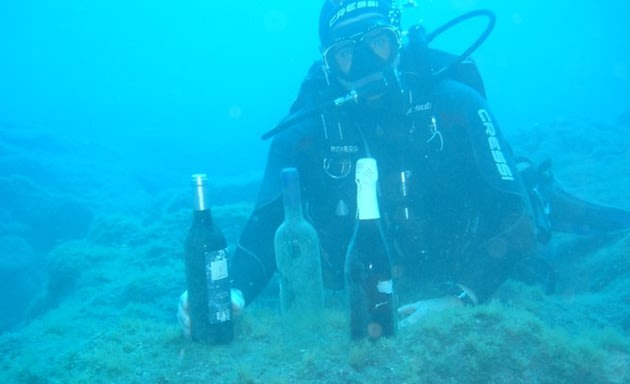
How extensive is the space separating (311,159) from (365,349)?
2.07 metres

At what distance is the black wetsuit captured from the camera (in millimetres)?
3098

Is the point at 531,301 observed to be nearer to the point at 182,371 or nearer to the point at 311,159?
the point at 311,159

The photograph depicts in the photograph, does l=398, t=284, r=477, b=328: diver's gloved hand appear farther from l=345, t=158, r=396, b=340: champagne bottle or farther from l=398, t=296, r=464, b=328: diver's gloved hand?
l=345, t=158, r=396, b=340: champagne bottle

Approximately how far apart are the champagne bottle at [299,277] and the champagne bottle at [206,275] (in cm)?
29

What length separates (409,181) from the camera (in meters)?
3.37

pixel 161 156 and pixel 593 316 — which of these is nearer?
pixel 593 316

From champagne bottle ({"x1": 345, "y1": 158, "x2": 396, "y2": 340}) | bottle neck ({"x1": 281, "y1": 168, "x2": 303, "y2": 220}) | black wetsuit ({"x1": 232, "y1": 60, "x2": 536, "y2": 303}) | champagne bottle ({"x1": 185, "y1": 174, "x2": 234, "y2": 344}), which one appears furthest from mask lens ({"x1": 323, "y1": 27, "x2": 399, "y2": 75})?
champagne bottle ({"x1": 185, "y1": 174, "x2": 234, "y2": 344})

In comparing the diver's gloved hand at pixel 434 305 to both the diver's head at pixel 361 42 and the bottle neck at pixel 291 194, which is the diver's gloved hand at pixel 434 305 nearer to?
the bottle neck at pixel 291 194

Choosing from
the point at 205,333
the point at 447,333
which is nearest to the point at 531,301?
the point at 447,333

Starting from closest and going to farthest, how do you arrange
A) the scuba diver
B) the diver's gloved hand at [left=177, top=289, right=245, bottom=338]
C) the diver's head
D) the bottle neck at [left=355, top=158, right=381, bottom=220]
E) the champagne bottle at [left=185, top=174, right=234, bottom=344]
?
1. the bottle neck at [left=355, top=158, right=381, bottom=220]
2. the champagne bottle at [left=185, top=174, right=234, bottom=344]
3. the diver's gloved hand at [left=177, top=289, right=245, bottom=338]
4. the scuba diver
5. the diver's head

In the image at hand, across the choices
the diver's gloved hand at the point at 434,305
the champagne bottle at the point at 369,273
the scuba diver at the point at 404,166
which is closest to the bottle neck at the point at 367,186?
the champagne bottle at the point at 369,273

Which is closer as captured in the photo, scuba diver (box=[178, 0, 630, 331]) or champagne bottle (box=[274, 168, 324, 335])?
champagne bottle (box=[274, 168, 324, 335])

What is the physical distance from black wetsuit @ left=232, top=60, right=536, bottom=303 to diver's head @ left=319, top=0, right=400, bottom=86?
344 mm

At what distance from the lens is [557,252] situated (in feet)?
16.4
